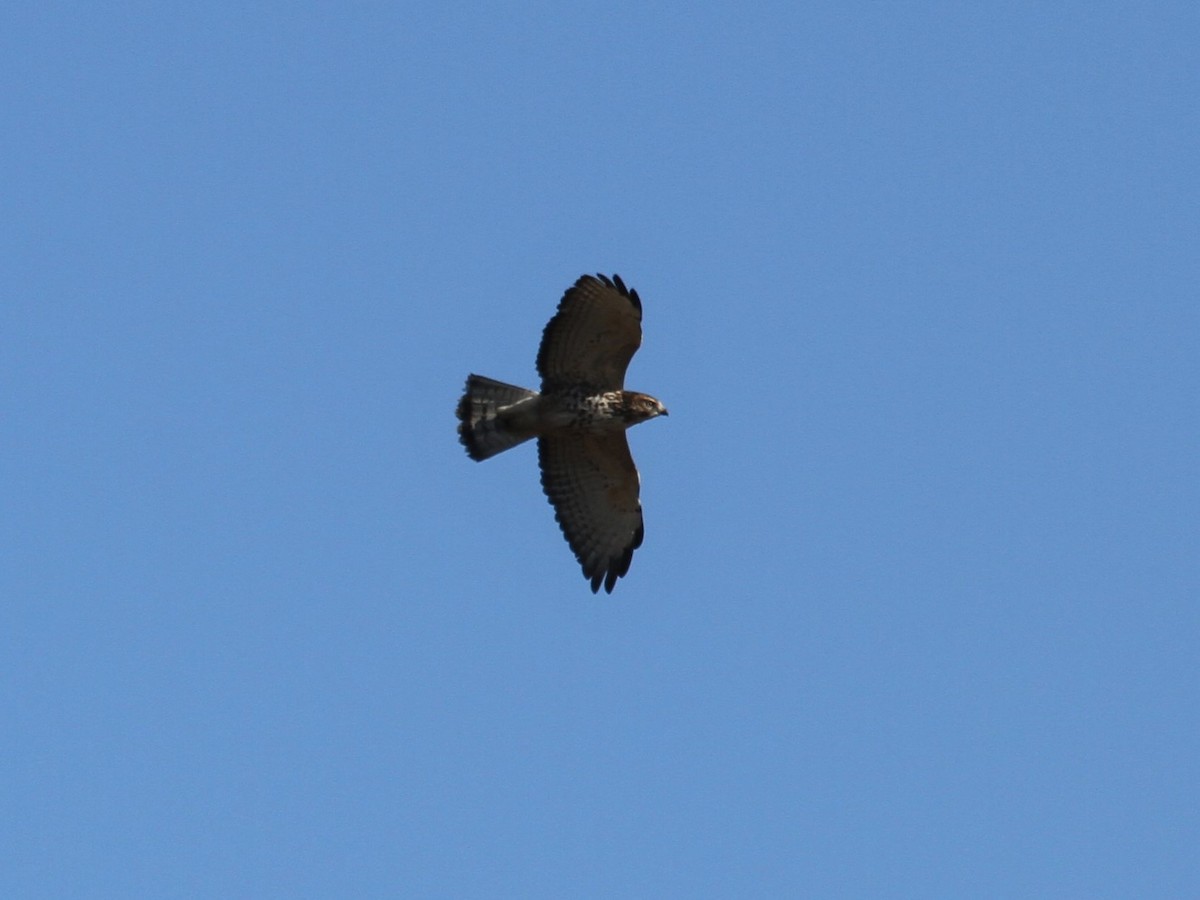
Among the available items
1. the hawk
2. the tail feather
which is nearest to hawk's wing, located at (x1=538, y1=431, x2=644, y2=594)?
the hawk

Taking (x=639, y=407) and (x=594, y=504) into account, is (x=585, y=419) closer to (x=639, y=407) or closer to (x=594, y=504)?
(x=639, y=407)

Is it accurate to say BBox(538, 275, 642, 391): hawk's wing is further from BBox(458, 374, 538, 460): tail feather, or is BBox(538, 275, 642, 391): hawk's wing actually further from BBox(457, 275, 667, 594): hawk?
BBox(458, 374, 538, 460): tail feather

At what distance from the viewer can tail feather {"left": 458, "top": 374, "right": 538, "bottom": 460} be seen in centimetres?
1563

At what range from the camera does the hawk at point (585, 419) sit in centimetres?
1500

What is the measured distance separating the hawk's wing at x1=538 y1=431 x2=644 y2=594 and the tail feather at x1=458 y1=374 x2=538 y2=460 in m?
0.47

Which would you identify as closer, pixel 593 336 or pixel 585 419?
pixel 593 336

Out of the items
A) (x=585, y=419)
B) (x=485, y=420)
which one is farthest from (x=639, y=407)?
(x=485, y=420)

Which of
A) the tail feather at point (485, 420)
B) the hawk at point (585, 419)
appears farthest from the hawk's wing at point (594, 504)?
the tail feather at point (485, 420)

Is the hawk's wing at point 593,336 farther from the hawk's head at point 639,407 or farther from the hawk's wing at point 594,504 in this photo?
the hawk's wing at point 594,504

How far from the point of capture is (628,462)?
52.4 ft

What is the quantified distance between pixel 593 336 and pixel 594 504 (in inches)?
67.8

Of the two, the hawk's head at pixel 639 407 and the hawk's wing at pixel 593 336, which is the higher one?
the hawk's wing at pixel 593 336

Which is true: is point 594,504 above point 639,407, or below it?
below

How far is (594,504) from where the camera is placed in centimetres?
1631
